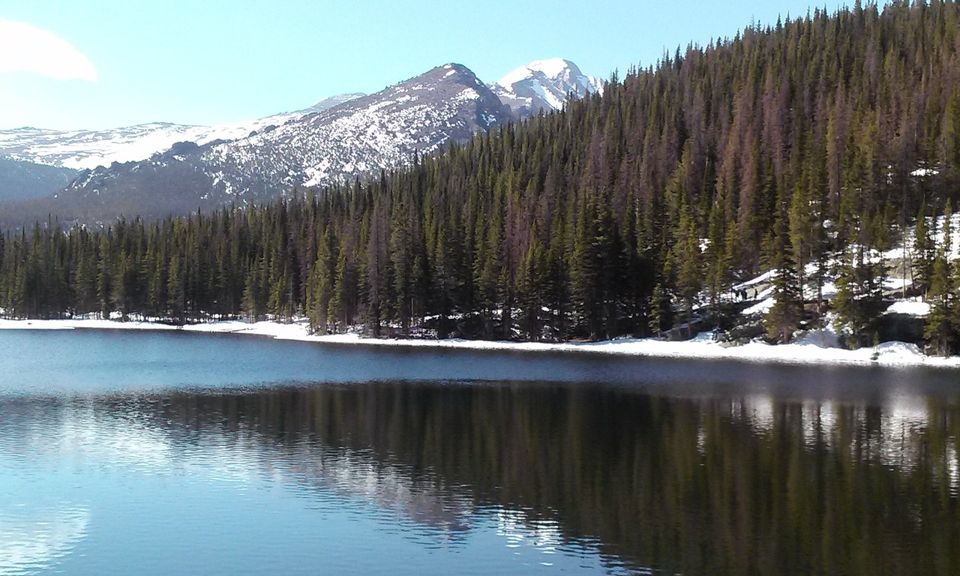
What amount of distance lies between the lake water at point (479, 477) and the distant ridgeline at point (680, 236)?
3955 cm

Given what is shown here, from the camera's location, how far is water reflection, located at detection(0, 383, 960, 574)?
93.1ft

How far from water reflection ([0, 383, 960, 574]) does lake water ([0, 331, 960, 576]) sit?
144 mm

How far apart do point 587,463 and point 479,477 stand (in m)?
5.87

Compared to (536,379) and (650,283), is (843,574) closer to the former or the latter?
(536,379)

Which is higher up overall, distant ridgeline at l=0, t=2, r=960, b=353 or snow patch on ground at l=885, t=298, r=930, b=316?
distant ridgeline at l=0, t=2, r=960, b=353

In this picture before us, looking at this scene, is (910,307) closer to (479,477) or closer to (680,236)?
(680,236)

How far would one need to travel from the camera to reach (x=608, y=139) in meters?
194

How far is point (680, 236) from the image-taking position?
136 m

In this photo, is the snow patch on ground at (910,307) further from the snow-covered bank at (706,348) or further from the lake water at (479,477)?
the lake water at (479,477)

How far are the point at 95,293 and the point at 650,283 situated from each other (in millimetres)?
132188

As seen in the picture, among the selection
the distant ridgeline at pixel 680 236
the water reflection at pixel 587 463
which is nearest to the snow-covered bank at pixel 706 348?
the distant ridgeline at pixel 680 236

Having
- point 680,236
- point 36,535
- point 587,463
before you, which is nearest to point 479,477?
point 587,463

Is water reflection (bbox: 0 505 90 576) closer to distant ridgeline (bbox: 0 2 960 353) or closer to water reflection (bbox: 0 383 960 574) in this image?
water reflection (bbox: 0 383 960 574)

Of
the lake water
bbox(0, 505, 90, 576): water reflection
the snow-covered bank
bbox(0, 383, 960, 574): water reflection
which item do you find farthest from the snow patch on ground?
bbox(0, 505, 90, 576): water reflection
